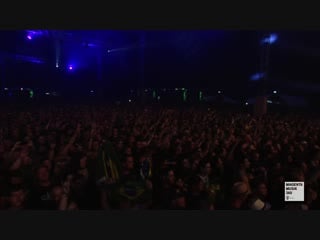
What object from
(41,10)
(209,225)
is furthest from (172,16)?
(209,225)

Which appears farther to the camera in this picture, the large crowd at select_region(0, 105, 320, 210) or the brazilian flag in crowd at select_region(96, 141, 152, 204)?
the brazilian flag in crowd at select_region(96, 141, 152, 204)

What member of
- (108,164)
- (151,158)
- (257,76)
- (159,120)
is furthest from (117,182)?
(257,76)

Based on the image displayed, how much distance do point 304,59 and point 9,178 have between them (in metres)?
4.90

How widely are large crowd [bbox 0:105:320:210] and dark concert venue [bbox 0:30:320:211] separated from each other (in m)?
0.02

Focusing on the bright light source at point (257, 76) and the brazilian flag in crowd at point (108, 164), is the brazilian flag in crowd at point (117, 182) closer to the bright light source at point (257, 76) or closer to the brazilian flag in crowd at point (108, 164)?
the brazilian flag in crowd at point (108, 164)

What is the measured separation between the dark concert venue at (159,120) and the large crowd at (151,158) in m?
0.02

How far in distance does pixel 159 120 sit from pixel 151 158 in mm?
900

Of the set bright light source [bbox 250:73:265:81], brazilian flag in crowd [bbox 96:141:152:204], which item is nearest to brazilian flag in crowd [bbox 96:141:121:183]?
brazilian flag in crowd [bbox 96:141:152:204]

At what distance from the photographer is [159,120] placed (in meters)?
6.89

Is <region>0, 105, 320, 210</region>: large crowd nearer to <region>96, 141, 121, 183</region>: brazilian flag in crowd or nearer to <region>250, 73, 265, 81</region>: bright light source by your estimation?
<region>96, 141, 121, 183</region>: brazilian flag in crowd

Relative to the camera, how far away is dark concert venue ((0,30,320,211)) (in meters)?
5.81

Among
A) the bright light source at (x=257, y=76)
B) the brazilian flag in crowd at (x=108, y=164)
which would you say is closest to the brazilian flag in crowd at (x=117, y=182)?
the brazilian flag in crowd at (x=108, y=164)

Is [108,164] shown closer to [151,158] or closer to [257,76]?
[151,158]

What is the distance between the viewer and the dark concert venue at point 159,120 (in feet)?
19.1
